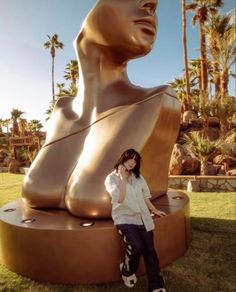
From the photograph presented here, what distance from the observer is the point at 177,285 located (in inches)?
117

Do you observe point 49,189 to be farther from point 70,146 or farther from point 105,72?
point 105,72

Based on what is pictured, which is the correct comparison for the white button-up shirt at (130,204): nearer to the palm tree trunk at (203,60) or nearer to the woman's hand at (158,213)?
the woman's hand at (158,213)

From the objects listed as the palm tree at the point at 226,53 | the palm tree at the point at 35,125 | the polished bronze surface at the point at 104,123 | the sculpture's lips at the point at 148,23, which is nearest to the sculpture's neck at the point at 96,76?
the polished bronze surface at the point at 104,123

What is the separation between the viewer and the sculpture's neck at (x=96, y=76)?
4316 millimetres

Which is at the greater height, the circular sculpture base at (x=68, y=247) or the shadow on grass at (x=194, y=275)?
the circular sculpture base at (x=68, y=247)

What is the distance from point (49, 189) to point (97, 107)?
1287 mm

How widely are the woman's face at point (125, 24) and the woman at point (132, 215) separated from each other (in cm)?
196

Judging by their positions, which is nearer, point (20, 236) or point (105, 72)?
point (20, 236)

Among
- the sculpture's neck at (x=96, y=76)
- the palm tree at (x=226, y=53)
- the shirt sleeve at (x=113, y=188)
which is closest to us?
the shirt sleeve at (x=113, y=188)

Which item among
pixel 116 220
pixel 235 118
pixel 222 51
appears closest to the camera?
pixel 116 220

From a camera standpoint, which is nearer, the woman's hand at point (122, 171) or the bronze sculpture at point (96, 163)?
the woman's hand at point (122, 171)

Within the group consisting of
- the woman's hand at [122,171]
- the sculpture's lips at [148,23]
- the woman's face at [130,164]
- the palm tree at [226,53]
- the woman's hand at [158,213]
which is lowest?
the woman's hand at [158,213]

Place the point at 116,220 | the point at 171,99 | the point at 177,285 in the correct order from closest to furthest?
1. the point at 116,220
2. the point at 177,285
3. the point at 171,99

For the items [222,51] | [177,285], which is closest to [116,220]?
[177,285]
